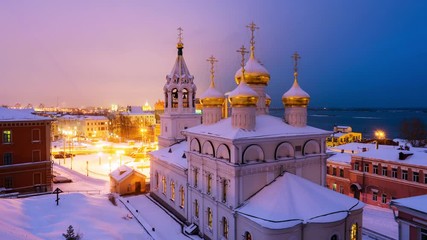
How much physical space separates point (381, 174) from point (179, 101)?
19228 mm

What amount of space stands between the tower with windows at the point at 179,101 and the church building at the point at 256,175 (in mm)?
6314

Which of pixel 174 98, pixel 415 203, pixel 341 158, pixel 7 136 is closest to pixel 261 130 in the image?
pixel 415 203

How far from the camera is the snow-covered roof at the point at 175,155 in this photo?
2310cm

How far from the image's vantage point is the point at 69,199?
22.5 m

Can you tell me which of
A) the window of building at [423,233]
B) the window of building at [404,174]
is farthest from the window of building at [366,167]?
the window of building at [423,233]

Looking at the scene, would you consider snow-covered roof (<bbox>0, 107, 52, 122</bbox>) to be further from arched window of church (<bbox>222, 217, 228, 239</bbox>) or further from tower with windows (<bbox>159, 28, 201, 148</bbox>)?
arched window of church (<bbox>222, 217, 228, 239</bbox>)

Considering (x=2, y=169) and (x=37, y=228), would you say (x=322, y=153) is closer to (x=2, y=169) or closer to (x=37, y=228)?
(x=37, y=228)

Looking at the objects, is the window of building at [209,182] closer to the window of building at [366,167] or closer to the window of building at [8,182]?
the window of building at [366,167]

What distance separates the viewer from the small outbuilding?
93.4ft

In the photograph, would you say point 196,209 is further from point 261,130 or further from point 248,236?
point 261,130

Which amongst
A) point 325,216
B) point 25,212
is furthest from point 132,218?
point 325,216

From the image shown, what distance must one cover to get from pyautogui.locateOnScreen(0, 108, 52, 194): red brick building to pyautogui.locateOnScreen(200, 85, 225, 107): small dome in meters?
16.7

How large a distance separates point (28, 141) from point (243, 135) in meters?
22.2

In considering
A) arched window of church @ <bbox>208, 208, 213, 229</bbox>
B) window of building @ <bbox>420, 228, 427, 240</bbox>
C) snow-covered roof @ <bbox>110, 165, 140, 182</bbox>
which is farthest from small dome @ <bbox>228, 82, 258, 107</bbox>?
snow-covered roof @ <bbox>110, 165, 140, 182</bbox>
